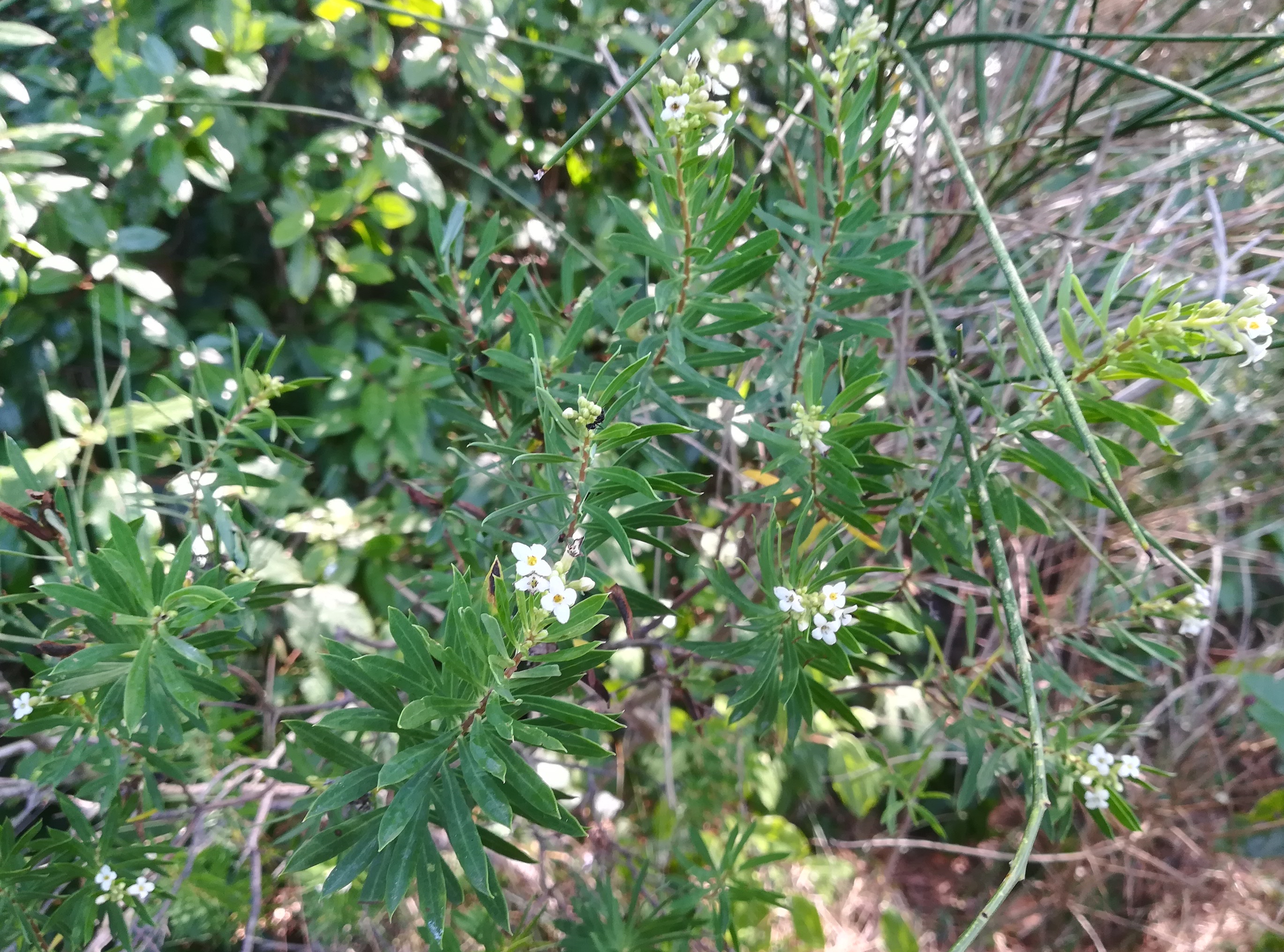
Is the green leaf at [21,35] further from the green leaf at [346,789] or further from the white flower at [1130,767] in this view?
the white flower at [1130,767]

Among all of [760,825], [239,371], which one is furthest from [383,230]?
[760,825]

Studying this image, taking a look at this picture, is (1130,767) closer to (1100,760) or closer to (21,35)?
(1100,760)

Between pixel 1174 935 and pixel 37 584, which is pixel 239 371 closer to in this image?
Result: pixel 37 584

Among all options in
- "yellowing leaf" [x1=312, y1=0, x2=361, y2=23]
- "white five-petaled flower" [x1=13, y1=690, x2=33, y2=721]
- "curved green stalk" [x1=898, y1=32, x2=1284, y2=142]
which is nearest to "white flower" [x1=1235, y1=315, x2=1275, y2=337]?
"curved green stalk" [x1=898, y1=32, x2=1284, y2=142]

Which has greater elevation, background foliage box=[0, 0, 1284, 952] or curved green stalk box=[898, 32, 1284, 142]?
curved green stalk box=[898, 32, 1284, 142]

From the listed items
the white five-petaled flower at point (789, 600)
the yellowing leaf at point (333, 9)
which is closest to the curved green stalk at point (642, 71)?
the white five-petaled flower at point (789, 600)

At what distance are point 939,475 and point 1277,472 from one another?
174 cm

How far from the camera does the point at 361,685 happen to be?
73cm

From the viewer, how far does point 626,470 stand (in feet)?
2.29

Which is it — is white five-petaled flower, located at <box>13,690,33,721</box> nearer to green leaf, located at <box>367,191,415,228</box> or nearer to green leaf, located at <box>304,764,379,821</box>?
green leaf, located at <box>304,764,379,821</box>

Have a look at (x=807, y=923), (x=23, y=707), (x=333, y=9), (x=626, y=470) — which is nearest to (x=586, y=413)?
(x=626, y=470)

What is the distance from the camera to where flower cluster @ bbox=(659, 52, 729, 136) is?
74 cm

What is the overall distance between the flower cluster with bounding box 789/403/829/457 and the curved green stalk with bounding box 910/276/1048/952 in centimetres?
16

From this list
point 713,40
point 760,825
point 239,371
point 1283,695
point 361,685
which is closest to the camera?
point 361,685
